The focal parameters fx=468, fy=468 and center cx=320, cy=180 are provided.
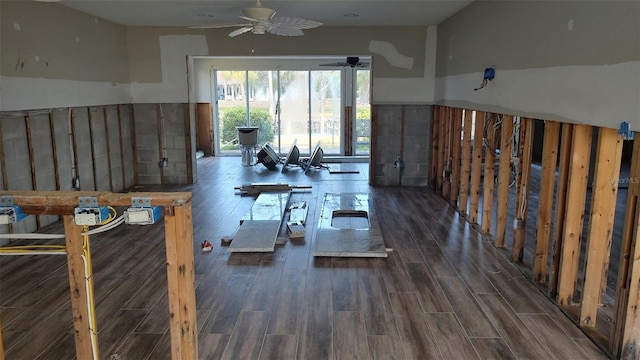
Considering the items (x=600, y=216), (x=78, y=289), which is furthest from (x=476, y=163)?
(x=78, y=289)

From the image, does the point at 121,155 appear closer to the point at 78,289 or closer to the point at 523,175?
the point at 78,289

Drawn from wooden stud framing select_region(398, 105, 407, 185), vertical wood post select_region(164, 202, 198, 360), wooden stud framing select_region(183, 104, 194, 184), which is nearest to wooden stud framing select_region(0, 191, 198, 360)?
vertical wood post select_region(164, 202, 198, 360)

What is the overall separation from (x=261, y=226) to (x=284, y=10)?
3.23m

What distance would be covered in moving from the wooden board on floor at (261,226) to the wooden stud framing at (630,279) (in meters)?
3.29

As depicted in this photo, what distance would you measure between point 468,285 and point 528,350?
112 centimetres

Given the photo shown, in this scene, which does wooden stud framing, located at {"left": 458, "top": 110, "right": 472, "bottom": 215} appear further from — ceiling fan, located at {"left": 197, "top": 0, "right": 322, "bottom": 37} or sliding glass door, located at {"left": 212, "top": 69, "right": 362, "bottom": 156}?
sliding glass door, located at {"left": 212, "top": 69, "right": 362, "bottom": 156}

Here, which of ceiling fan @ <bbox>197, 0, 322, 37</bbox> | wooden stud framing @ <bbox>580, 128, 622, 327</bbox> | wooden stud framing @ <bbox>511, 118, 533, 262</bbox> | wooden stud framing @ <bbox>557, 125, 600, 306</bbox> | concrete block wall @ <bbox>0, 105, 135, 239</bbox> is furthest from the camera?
concrete block wall @ <bbox>0, 105, 135, 239</bbox>

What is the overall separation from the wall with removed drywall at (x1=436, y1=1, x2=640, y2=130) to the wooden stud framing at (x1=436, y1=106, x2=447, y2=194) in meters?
1.39

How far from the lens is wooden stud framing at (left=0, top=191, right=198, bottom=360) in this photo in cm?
245

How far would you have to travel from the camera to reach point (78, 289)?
272 cm

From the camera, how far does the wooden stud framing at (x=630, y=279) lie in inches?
115

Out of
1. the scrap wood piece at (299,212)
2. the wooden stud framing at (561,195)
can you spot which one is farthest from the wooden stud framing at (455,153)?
the wooden stud framing at (561,195)

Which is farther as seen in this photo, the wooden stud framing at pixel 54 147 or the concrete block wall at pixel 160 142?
the concrete block wall at pixel 160 142

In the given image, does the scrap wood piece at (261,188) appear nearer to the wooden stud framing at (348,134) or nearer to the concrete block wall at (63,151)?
the concrete block wall at (63,151)
